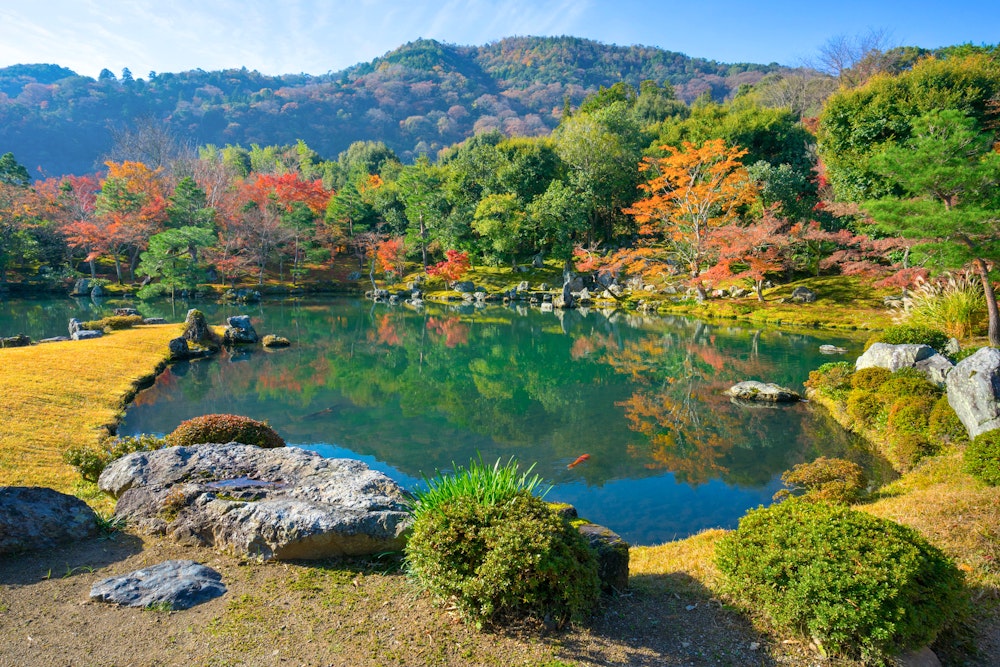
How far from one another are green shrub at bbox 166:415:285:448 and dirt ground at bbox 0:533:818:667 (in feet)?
10.2

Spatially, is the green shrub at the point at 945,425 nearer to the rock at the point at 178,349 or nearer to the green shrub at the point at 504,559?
the green shrub at the point at 504,559

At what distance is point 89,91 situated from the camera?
120 metres

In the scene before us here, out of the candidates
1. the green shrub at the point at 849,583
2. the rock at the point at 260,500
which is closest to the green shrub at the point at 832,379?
the green shrub at the point at 849,583

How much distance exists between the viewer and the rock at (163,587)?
4711 mm

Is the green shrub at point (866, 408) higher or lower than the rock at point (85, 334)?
higher

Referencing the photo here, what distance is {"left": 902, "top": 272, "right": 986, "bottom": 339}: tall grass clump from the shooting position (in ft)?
54.8

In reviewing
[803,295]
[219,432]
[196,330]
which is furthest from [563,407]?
[803,295]

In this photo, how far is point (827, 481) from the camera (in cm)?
920

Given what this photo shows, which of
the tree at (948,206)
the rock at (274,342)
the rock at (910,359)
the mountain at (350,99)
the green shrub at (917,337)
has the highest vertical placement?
the mountain at (350,99)

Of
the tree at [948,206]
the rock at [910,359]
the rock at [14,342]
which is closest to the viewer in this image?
the rock at [910,359]

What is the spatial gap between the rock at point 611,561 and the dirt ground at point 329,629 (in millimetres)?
133

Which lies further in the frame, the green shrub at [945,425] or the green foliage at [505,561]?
the green shrub at [945,425]

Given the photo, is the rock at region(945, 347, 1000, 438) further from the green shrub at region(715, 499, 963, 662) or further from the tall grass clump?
the tall grass clump

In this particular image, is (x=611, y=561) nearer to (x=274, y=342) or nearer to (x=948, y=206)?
(x=948, y=206)
